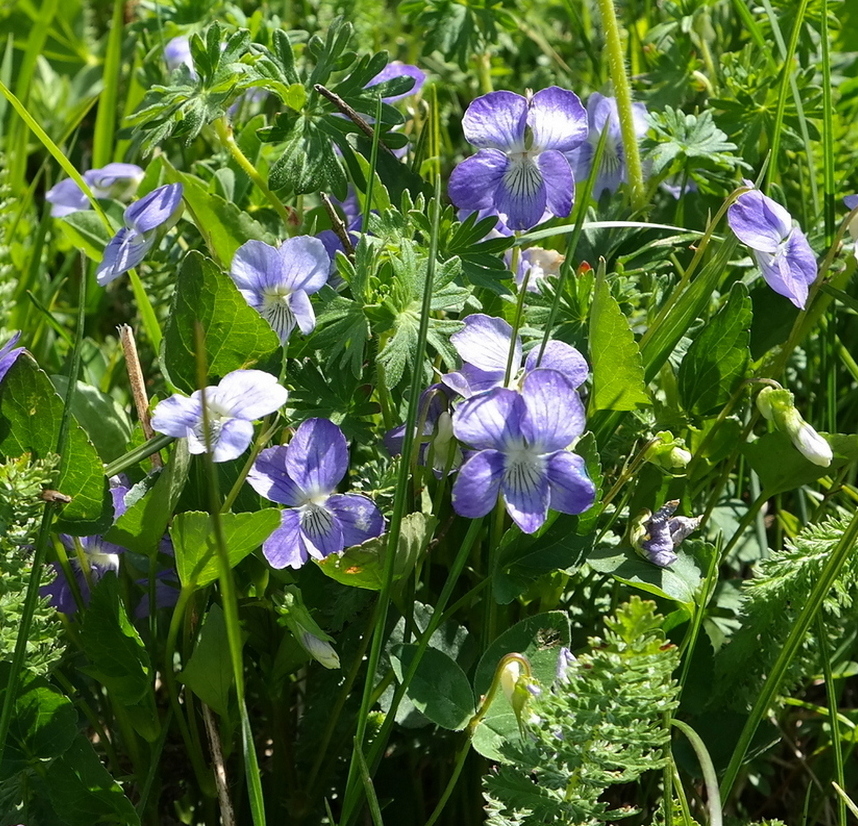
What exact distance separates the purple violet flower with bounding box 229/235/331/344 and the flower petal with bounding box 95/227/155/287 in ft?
0.49

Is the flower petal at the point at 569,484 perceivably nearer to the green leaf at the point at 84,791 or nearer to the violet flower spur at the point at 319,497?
the violet flower spur at the point at 319,497

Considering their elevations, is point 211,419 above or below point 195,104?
below

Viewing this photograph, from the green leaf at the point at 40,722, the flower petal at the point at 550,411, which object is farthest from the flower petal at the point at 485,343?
the green leaf at the point at 40,722

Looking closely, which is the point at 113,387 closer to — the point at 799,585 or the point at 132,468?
the point at 132,468

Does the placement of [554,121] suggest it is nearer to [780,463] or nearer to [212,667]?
[780,463]

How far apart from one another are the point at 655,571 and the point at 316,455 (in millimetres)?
428

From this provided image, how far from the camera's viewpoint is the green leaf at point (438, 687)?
1.16 m

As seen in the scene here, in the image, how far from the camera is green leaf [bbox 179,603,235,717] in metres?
1.21

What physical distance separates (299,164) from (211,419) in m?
0.36

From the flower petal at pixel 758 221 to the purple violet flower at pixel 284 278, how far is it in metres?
0.52

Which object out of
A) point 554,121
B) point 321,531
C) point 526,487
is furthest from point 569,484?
point 554,121

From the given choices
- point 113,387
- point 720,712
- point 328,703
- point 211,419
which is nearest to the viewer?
point 211,419

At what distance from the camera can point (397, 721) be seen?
127cm

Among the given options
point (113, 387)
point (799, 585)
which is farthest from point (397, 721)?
point (113, 387)
